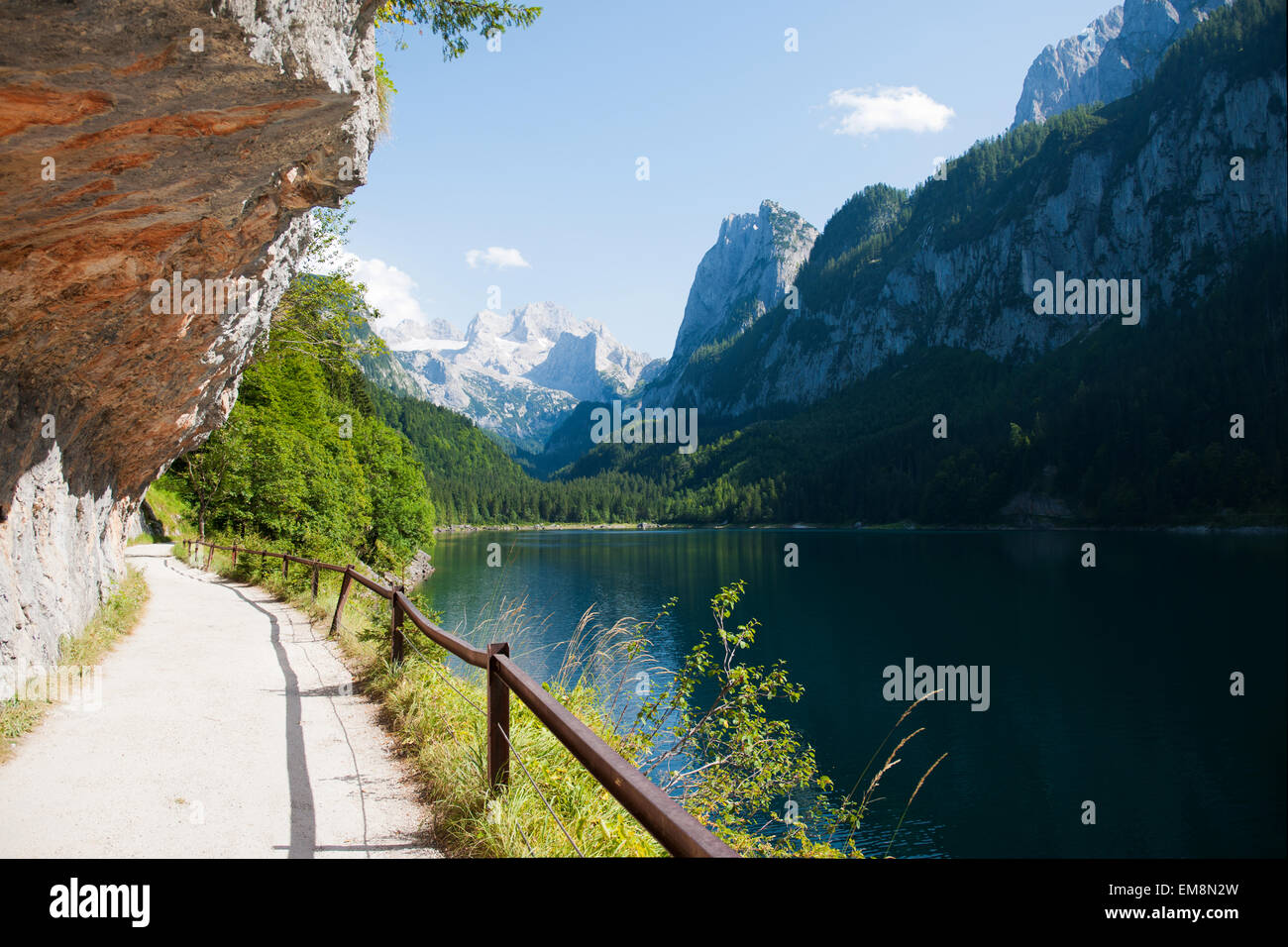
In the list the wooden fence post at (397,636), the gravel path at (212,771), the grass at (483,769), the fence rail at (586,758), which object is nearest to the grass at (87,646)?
the gravel path at (212,771)

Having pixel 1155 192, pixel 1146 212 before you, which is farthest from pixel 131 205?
pixel 1155 192

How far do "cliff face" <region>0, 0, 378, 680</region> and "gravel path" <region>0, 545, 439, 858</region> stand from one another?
1.35m

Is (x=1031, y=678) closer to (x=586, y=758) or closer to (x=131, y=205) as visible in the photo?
(x=586, y=758)

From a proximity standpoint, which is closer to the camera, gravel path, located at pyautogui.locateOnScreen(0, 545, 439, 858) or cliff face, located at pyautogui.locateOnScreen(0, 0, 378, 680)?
cliff face, located at pyautogui.locateOnScreen(0, 0, 378, 680)

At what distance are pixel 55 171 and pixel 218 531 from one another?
34.5 metres

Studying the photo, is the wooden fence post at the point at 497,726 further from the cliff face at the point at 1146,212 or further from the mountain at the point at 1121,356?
the cliff face at the point at 1146,212

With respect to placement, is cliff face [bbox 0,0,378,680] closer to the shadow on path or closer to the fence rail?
the shadow on path

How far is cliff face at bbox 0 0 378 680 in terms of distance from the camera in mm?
3334

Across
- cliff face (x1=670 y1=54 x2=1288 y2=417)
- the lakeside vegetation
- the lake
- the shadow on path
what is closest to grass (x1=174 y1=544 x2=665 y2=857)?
the lakeside vegetation

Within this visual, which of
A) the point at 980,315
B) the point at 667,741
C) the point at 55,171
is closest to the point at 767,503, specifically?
the point at 980,315

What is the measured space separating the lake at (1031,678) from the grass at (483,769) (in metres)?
1.20

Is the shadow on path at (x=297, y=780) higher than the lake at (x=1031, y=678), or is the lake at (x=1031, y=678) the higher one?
the shadow on path at (x=297, y=780)

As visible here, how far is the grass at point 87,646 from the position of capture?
21.4 ft

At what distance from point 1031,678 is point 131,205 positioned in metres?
27.5
